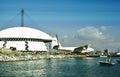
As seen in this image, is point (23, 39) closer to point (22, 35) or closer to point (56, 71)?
point (22, 35)

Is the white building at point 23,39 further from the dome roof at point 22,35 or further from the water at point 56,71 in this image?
the water at point 56,71

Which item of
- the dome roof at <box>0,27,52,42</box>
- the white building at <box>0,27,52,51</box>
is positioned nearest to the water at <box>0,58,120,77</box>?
the white building at <box>0,27,52,51</box>

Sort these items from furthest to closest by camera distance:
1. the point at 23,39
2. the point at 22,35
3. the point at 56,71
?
the point at 23,39 → the point at 22,35 → the point at 56,71

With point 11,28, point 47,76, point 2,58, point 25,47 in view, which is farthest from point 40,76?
point 11,28

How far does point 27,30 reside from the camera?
19300 cm

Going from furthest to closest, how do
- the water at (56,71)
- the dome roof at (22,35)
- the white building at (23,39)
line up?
1. the dome roof at (22,35)
2. the white building at (23,39)
3. the water at (56,71)

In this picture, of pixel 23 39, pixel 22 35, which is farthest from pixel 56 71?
pixel 23 39

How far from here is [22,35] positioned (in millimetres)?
185625

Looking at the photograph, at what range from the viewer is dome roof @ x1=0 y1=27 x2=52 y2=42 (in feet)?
607

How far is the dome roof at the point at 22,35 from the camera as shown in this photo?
18505cm

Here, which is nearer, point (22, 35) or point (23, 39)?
point (22, 35)

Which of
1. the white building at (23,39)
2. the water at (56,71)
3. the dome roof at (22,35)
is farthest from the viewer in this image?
the dome roof at (22,35)

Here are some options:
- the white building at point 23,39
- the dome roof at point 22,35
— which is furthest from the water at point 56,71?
the dome roof at point 22,35

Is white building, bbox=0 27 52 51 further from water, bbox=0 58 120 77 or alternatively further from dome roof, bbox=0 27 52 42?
water, bbox=0 58 120 77
